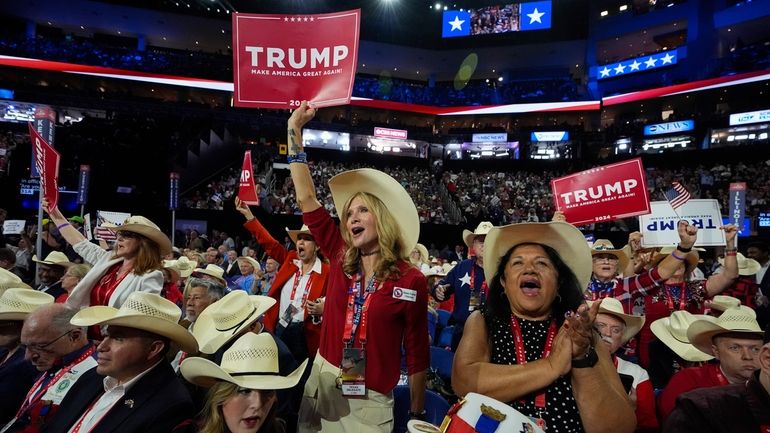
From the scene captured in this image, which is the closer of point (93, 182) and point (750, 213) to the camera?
point (93, 182)

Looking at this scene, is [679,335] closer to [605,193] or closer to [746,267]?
[605,193]

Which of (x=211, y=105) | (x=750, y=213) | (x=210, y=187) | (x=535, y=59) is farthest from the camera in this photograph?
(x=535, y=59)

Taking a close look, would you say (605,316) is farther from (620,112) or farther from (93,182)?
(620,112)

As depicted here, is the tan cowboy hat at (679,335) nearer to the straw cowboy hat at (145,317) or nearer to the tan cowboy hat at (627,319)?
the tan cowboy hat at (627,319)

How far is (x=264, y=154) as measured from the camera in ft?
86.7

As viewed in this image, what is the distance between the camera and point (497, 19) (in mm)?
34969

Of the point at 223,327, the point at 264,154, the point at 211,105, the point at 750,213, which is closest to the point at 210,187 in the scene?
the point at 264,154

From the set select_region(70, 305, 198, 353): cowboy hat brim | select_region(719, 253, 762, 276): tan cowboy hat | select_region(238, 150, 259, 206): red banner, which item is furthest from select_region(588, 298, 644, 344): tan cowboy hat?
select_region(238, 150, 259, 206): red banner

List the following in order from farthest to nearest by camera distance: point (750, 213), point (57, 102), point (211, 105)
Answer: point (211, 105)
point (57, 102)
point (750, 213)

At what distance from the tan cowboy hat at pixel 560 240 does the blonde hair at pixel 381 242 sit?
0.60 m

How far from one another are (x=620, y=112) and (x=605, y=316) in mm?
35271

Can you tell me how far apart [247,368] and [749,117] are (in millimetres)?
32481

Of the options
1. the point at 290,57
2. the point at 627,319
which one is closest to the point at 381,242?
the point at 290,57

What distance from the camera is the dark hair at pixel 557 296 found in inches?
77.0
